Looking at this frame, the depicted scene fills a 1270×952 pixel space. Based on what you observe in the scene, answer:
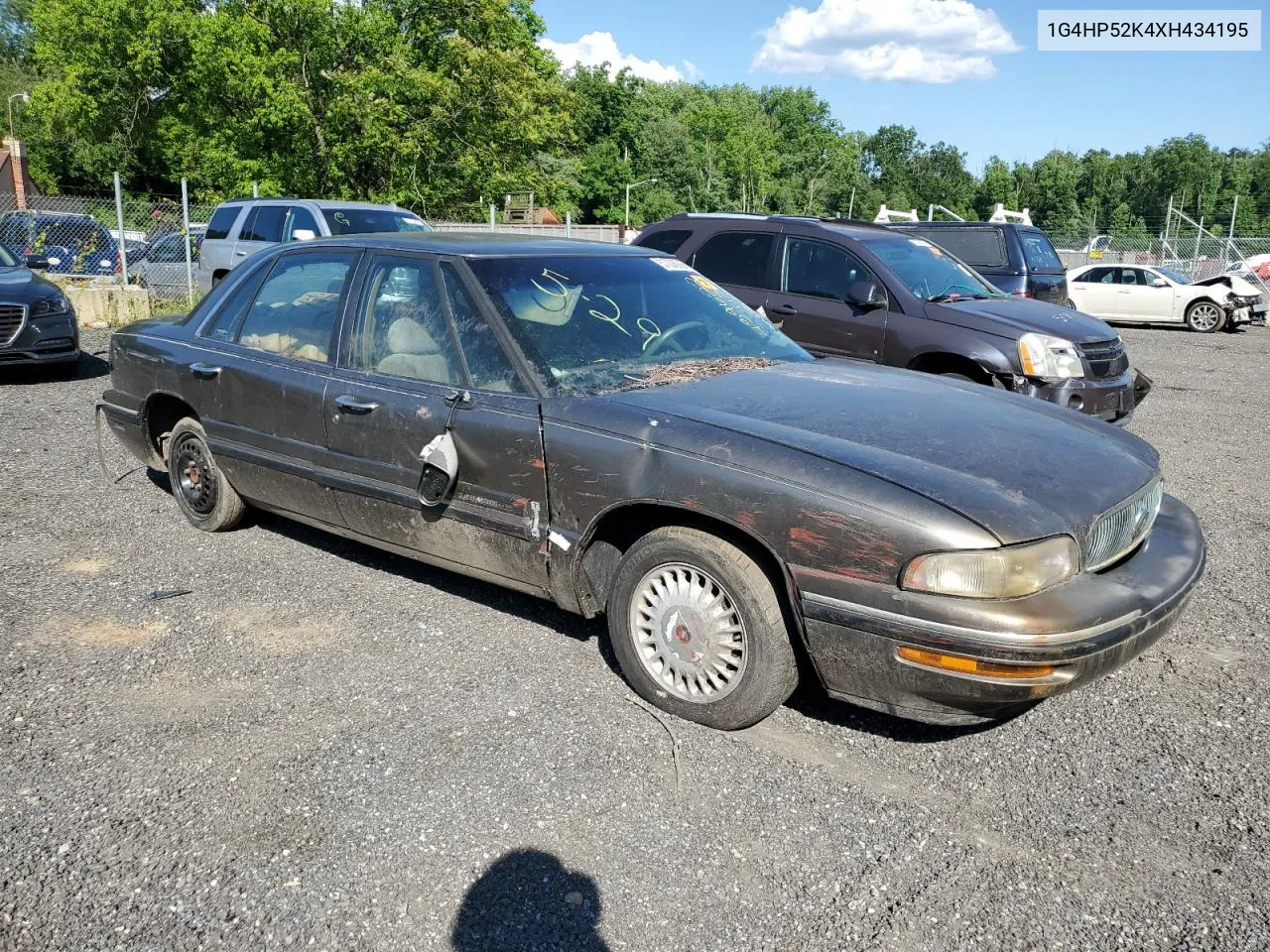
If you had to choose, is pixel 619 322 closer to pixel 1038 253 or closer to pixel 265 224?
pixel 265 224

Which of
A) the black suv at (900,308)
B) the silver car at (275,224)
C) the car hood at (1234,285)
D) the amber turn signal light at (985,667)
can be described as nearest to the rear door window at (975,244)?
the black suv at (900,308)

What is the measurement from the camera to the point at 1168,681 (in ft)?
12.3

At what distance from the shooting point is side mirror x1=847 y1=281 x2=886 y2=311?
7.34 meters

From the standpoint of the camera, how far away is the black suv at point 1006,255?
12562 mm

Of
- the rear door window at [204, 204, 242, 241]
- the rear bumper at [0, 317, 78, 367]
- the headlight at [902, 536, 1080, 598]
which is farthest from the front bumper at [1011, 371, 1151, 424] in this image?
the rear door window at [204, 204, 242, 241]

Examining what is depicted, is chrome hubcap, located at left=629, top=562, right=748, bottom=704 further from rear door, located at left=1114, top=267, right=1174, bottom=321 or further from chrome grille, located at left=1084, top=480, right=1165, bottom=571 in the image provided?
rear door, located at left=1114, top=267, right=1174, bottom=321

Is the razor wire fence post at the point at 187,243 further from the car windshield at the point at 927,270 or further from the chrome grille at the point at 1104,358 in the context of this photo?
the chrome grille at the point at 1104,358

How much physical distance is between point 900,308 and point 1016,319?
32.2 inches

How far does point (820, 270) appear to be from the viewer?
7969mm

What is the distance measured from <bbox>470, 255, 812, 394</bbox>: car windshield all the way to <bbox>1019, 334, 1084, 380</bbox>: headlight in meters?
2.96

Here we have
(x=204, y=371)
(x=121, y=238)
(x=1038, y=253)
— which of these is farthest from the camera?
(x=121, y=238)

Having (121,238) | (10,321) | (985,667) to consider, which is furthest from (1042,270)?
(121,238)

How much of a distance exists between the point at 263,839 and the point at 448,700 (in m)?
0.90

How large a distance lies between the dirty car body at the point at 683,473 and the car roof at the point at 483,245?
0.02m
